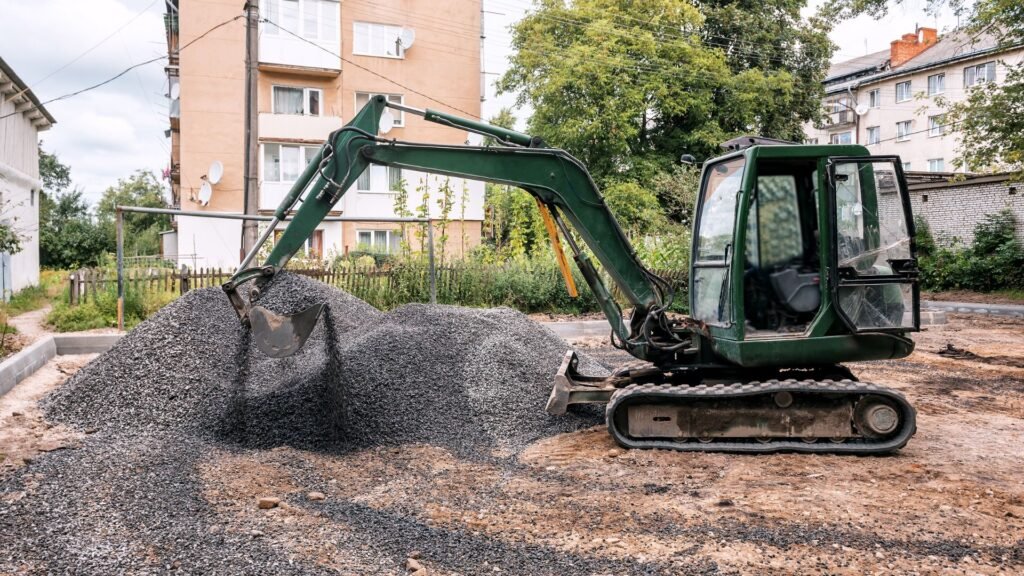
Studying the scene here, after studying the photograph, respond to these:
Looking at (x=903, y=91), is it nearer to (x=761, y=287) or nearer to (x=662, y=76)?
(x=662, y=76)

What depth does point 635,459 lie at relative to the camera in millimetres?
5246

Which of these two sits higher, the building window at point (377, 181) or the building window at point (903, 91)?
the building window at point (903, 91)

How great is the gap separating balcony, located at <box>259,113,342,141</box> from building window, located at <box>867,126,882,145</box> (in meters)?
32.1

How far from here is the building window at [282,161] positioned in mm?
23062

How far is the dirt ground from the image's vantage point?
11.8ft

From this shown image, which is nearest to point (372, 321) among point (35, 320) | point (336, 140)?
point (336, 140)

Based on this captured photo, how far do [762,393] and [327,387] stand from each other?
135 inches

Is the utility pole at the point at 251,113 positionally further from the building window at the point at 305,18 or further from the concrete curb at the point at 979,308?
the concrete curb at the point at 979,308

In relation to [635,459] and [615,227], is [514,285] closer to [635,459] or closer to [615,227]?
[615,227]

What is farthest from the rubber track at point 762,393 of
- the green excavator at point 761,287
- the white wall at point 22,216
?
the white wall at point 22,216

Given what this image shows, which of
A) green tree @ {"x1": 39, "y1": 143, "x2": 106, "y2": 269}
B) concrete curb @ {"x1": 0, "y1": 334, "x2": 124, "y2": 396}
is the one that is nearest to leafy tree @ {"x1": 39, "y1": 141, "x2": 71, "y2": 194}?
green tree @ {"x1": 39, "y1": 143, "x2": 106, "y2": 269}

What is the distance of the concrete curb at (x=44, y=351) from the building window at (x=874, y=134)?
41.8 meters

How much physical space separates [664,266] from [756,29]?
15933 millimetres

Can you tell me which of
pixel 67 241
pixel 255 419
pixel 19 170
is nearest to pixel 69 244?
pixel 67 241
